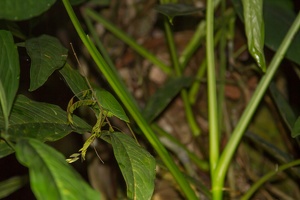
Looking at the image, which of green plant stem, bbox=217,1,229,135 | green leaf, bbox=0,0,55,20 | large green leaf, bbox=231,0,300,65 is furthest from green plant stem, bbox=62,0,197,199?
green plant stem, bbox=217,1,229,135

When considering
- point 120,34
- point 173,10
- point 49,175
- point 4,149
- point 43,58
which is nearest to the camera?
point 49,175

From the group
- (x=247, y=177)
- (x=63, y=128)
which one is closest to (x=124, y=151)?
(x=63, y=128)

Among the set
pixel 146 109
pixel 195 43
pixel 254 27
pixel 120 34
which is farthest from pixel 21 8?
pixel 195 43

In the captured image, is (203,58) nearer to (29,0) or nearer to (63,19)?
(63,19)

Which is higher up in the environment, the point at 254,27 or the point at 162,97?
the point at 254,27

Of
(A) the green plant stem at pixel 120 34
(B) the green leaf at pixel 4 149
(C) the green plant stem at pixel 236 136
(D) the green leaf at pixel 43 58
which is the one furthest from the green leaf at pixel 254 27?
(A) the green plant stem at pixel 120 34

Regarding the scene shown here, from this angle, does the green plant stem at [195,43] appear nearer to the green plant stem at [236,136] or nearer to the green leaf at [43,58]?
the green plant stem at [236,136]

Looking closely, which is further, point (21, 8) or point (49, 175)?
point (21, 8)

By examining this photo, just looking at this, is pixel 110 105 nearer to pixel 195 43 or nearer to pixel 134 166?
pixel 134 166
